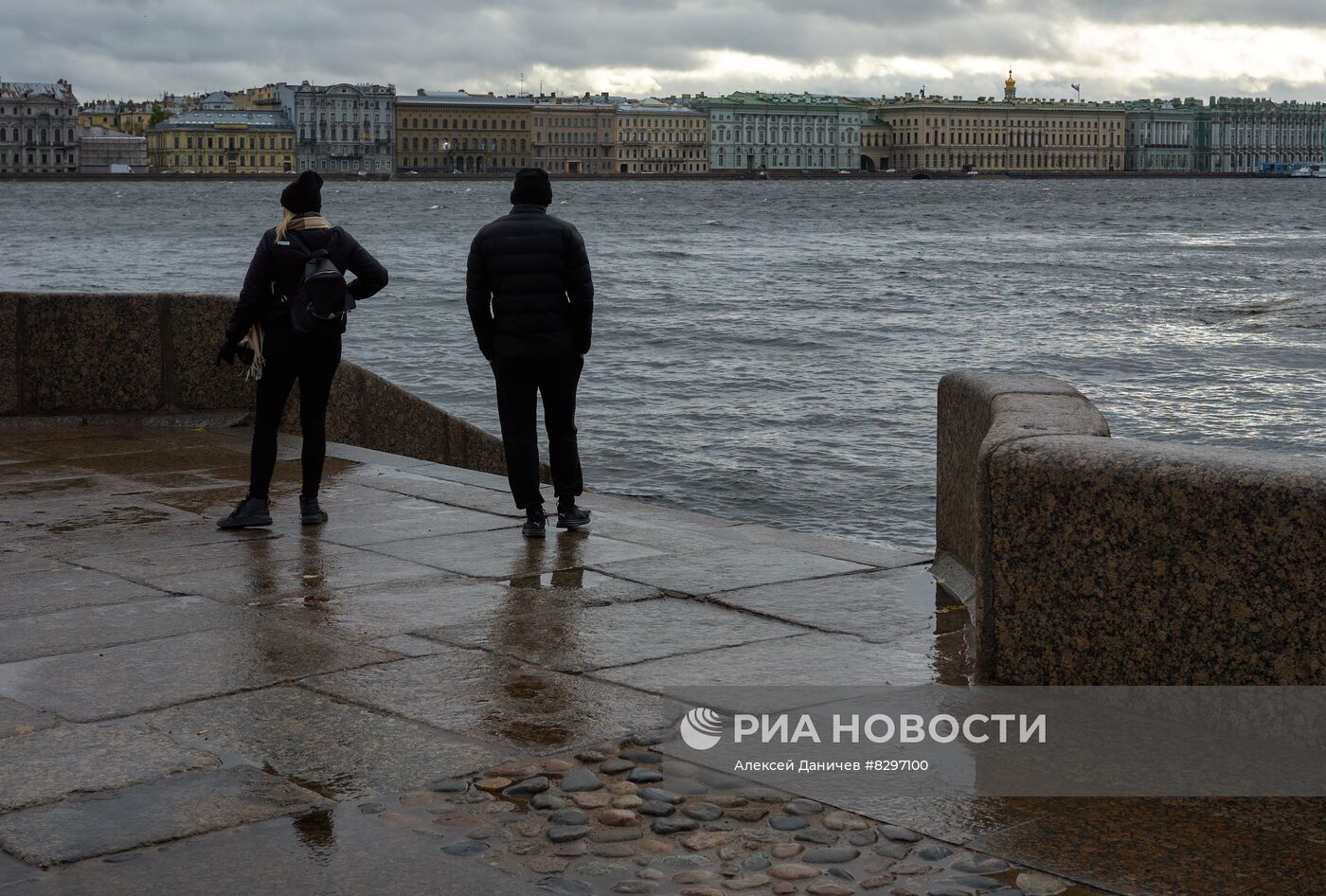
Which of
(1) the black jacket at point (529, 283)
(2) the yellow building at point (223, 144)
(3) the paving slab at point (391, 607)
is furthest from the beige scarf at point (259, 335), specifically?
(2) the yellow building at point (223, 144)

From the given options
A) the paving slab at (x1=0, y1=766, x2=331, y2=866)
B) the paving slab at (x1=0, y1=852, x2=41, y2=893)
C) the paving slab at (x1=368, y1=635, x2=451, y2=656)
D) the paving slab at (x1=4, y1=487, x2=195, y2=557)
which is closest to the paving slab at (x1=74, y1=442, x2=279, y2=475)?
the paving slab at (x1=4, y1=487, x2=195, y2=557)

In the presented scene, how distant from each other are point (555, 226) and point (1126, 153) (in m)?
199

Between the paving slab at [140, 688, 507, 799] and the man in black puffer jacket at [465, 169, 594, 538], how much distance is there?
231 centimetres

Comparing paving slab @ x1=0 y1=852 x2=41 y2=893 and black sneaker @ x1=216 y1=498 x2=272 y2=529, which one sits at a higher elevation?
black sneaker @ x1=216 y1=498 x2=272 y2=529

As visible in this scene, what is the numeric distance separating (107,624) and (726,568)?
191 centimetres

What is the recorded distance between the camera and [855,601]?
5.21 metres

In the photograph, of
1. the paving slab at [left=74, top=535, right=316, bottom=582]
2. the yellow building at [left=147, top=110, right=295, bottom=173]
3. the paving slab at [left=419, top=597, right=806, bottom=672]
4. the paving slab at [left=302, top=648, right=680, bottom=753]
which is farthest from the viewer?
the yellow building at [left=147, top=110, right=295, bottom=173]

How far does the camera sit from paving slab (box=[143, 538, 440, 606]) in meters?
5.30

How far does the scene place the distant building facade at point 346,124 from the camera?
544ft

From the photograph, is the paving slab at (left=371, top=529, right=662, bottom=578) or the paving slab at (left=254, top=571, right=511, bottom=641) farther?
the paving slab at (left=371, top=529, right=662, bottom=578)

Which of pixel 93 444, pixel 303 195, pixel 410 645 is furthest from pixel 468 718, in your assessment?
pixel 93 444

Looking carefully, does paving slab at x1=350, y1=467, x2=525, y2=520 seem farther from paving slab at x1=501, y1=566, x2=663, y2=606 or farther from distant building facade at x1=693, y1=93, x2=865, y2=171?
distant building facade at x1=693, y1=93, x2=865, y2=171

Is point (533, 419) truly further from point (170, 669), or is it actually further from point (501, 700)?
point (501, 700)

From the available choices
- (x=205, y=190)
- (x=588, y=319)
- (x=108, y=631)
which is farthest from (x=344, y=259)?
(x=205, y=190)
